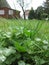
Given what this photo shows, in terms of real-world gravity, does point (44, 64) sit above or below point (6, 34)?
below

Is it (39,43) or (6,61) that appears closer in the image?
(6,61)

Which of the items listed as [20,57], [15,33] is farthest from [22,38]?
[20,57]

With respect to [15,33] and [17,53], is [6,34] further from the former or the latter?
[17,53]

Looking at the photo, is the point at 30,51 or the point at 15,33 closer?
the point at 30,51

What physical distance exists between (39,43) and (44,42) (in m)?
0.03

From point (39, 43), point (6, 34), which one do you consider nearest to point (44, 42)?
point (39, 43)

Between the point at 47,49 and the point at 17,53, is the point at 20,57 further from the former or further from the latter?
the point at 47,49

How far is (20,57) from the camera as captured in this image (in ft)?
4.02

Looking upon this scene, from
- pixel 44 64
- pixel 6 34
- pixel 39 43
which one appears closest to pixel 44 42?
pixel 39 43

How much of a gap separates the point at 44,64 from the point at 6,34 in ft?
0.99

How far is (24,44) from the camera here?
125 centimetres

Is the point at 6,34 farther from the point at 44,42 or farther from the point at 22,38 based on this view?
the point at 44,42

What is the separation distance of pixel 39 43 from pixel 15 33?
0.16m

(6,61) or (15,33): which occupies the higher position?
(15,33)
